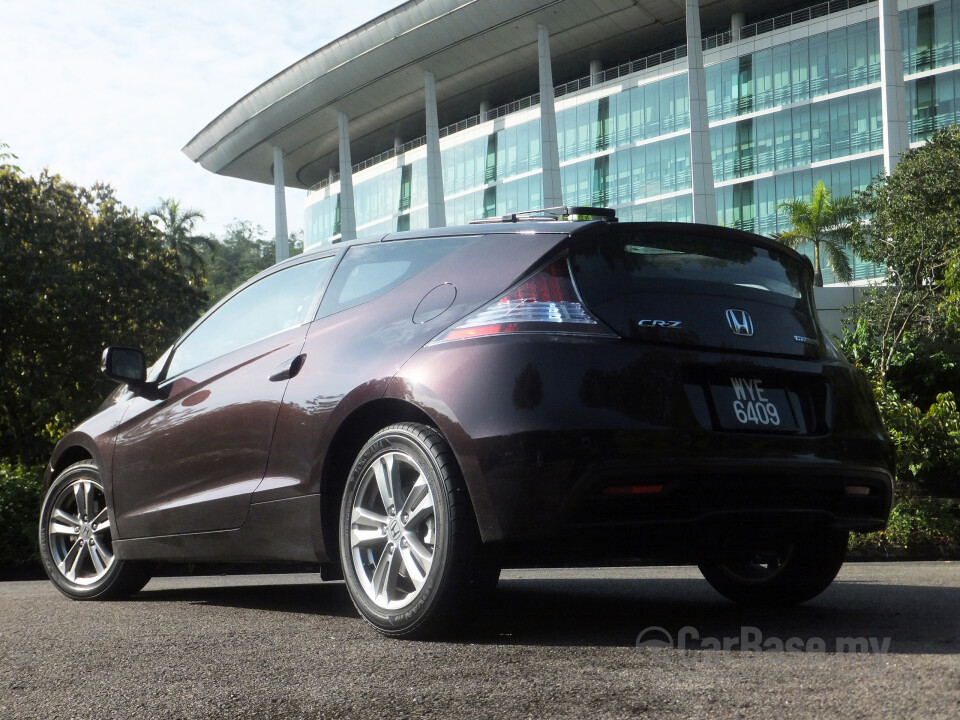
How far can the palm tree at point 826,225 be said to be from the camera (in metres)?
42.2

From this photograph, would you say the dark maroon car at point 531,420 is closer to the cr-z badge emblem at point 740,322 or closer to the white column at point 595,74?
the cr-z badge emblem at point 740,322

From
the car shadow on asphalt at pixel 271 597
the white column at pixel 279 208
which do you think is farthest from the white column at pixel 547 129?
the car shadow on asphalt at pixel 271 597

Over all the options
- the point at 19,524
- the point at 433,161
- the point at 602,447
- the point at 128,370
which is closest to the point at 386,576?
the point at 602,447

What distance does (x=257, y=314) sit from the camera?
550 centimetres

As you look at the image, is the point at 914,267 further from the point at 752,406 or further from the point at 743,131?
the point at 752,406

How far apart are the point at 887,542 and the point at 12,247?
56.2 ft

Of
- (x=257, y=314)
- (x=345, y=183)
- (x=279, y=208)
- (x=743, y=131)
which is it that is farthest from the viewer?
(x=279, y=208)

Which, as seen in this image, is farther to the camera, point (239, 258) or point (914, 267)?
point (239, 258)

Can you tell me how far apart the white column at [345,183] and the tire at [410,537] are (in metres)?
55.0

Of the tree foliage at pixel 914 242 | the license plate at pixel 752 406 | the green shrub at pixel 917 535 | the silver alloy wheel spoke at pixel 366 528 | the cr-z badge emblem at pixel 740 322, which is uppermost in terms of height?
the tree foliage at pixel 914 242

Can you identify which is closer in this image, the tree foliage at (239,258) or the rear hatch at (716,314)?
the rear hatch at (716,314)

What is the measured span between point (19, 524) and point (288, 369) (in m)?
7.57

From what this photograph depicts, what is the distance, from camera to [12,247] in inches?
874

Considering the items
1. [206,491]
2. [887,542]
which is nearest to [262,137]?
[887,542]
